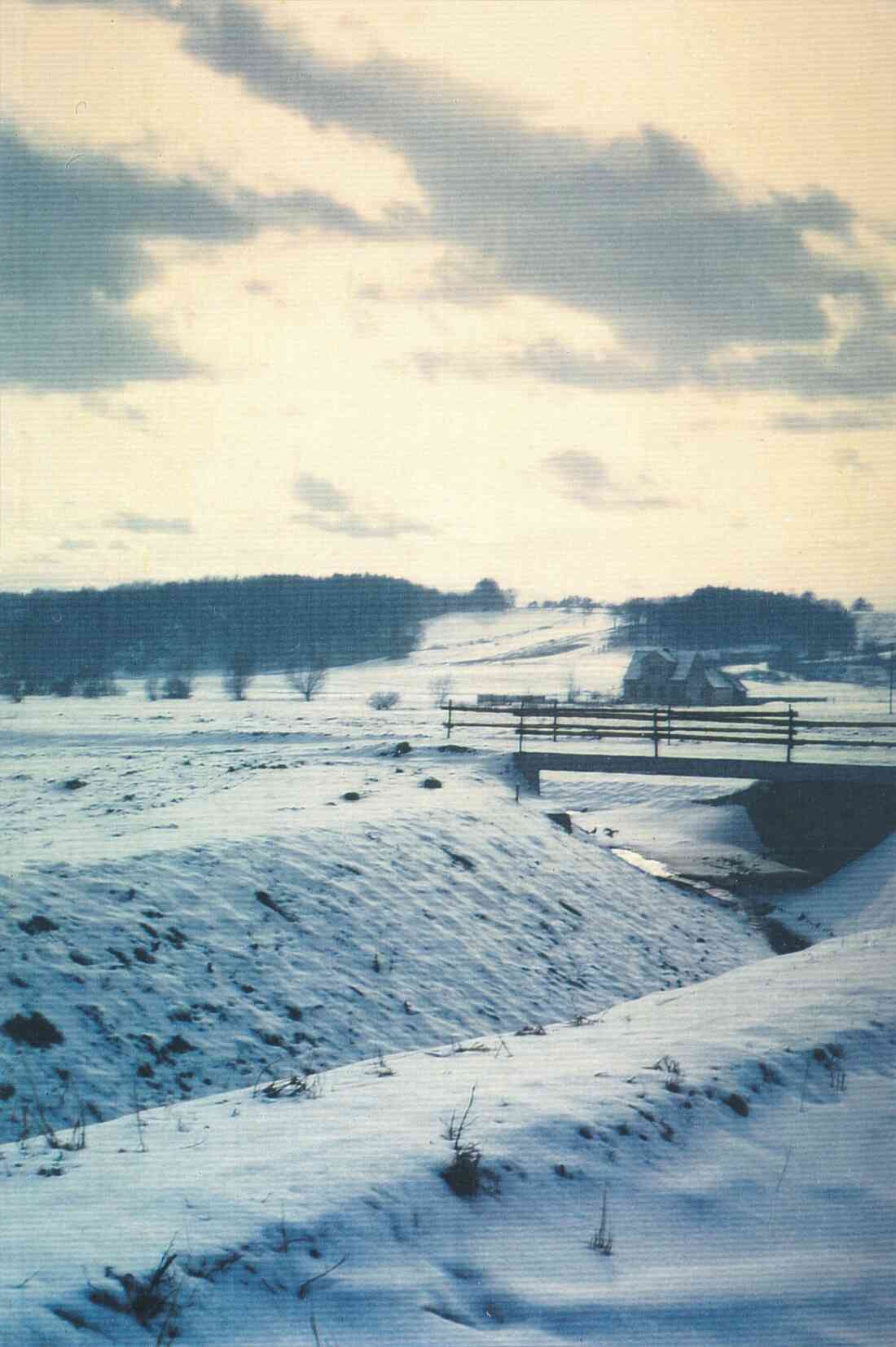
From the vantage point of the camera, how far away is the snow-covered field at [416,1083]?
390cm

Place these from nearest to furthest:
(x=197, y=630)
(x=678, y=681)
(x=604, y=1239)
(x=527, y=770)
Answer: (x=604, y=1239)
(x=527, y=770)
(x=678, y=681)
(x=197, y=630)

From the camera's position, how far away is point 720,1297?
407cm

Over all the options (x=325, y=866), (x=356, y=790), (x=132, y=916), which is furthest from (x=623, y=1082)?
(x=356, y=790)

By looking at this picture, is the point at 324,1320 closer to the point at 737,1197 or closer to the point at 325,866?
the point at 737,1197

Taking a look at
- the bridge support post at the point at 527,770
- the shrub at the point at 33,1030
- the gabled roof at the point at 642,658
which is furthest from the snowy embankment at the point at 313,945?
the gabled roof at the point at 642,658

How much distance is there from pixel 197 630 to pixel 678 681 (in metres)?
52.0

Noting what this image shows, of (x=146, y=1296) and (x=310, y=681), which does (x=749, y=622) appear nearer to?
(x=310, y=681)

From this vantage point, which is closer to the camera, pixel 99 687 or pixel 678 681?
pixel 99 687

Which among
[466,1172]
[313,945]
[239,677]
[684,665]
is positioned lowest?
[313,945]

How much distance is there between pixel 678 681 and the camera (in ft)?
224

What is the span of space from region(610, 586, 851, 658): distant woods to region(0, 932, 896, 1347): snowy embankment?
61.4m

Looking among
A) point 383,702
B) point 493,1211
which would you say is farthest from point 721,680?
point 493,1211

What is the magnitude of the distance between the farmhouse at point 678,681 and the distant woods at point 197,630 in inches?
1052

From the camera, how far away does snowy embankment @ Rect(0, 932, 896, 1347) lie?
146 inches
